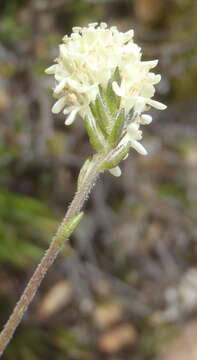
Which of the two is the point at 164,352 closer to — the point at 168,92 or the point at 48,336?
the point at 48,336

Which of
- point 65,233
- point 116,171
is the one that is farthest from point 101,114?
point 65,233

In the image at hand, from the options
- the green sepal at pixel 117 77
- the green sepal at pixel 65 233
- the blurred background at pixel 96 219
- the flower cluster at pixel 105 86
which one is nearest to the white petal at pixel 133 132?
the flower cluster at pixel 105 86

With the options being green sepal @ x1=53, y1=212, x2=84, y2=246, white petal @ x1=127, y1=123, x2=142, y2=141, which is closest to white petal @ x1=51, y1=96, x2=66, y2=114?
white petal @ x1=127, y1=123, x2=142, y2=141

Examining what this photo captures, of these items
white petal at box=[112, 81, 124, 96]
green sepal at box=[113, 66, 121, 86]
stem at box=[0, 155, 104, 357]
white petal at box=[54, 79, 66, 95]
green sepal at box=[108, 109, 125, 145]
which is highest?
green sepal at box=[113, 66, 121, 86]

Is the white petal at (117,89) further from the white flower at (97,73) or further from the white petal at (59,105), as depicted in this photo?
the white petal at (59,105)

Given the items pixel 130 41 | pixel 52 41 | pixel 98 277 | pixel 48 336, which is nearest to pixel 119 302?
pixel 98 277

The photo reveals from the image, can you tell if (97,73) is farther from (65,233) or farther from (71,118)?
(65,233)

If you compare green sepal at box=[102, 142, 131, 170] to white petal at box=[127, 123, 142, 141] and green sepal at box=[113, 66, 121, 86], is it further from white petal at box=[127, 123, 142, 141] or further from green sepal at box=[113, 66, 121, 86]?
green sepal at box=[113, 66, 121, 86]

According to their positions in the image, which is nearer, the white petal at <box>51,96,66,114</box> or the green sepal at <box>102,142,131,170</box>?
the green sepal at <box>102,142,131,170</box>
